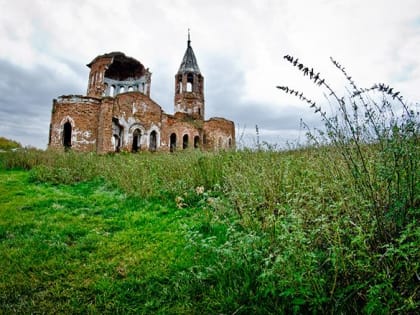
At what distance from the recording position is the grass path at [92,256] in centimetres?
249

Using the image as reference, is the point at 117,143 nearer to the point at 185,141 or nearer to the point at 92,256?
the point at 185,141

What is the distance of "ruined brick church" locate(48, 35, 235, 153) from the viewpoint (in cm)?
2116

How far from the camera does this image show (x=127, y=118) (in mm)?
22719

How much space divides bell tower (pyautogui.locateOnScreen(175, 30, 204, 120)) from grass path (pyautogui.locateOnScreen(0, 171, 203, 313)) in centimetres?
2778

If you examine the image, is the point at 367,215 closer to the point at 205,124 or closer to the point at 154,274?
the point at 154,274

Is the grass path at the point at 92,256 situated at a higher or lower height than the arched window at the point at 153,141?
lower

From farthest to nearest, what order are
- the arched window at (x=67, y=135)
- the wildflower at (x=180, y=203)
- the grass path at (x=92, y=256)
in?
the arched window at (x=67, y=135) → the wildflower at (x=180, y=203) → the grass path at (x=92, y=256)

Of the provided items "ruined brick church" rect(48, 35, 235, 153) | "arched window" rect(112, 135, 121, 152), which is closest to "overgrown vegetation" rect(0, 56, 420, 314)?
"ruined brick church" rect(48, 35, 235, 153)

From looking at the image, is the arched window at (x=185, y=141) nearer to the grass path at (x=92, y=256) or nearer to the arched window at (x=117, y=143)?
the arched window at (x=117, y=143)

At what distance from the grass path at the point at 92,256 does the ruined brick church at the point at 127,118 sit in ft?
33.2

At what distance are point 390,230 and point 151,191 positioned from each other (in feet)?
16.9

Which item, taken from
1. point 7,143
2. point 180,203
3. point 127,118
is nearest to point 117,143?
point 127,118

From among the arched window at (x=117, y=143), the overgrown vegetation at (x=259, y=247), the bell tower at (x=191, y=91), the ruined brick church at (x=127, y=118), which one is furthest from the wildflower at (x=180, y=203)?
the bell tower at (x=191, y=91)

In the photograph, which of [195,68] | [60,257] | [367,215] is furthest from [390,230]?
[195,68]
